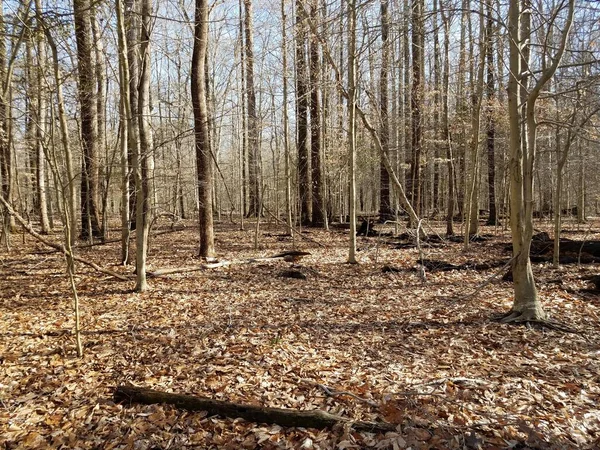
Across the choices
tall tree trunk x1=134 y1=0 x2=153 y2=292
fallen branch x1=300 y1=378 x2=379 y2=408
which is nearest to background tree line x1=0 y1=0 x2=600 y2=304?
tall tree trunk x1=134 y1=0 x2=153 y2=292

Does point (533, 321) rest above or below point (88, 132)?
below

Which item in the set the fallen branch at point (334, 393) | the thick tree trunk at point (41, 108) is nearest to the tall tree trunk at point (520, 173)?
the fallen branch at point (334, 393)

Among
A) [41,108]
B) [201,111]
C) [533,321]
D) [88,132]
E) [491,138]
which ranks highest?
[491,138]

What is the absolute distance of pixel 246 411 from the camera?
322 centimetres

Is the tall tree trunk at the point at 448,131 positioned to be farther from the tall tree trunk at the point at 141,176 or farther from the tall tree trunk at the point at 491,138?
the tall tree trunk at the point at 141,176

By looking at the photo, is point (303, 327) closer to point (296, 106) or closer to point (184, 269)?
point (184, 269)

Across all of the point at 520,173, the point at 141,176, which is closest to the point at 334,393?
the point at 520,173

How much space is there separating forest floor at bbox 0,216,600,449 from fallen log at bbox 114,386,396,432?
7cm

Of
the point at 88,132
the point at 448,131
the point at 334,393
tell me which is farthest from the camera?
the point at 448,131

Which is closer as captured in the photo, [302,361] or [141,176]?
[302,361]

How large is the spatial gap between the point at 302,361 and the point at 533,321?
125 inches

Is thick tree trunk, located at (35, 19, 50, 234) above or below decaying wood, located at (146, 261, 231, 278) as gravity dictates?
above

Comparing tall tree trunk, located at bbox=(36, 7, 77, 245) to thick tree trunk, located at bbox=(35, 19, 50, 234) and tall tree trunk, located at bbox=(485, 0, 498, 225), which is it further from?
tall tree trunk, located at bbox=(485, 0, 498, 225)

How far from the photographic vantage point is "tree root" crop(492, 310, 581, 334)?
480 centimetres
